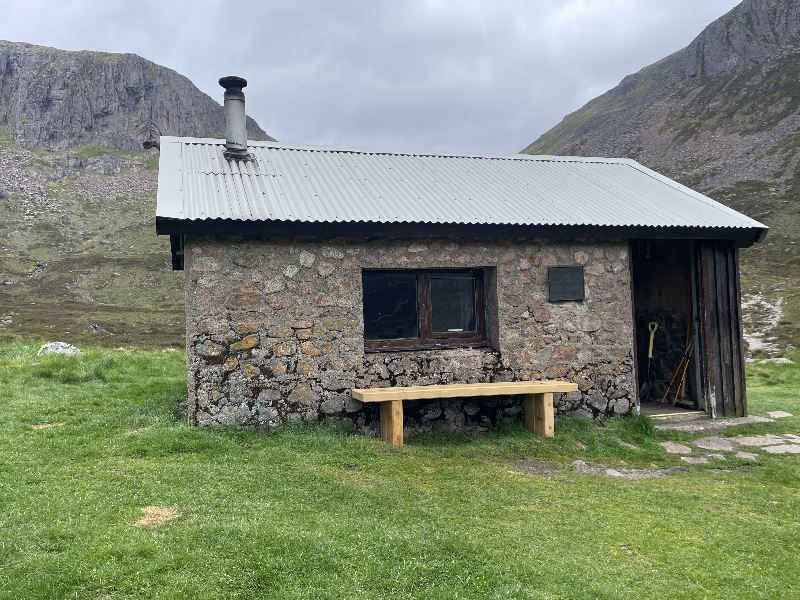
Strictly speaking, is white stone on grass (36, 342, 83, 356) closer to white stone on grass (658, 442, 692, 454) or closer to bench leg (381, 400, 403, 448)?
A: bench leg (381, 400, 403, 448)

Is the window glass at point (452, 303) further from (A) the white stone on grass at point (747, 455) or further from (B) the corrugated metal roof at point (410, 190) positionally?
(A) the white stone on grass at point (747, 455)

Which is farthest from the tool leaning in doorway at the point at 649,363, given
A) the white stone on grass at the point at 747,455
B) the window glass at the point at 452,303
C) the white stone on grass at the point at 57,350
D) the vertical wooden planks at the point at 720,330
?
the white stone on grass at the point at 57,350

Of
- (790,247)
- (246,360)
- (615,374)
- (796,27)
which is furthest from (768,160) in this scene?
(246,360)

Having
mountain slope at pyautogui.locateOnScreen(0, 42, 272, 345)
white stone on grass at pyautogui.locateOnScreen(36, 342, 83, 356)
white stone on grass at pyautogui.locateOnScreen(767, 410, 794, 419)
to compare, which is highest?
mountain slope at pyautogui.locateOnScreen(0, 42, 272, 345)

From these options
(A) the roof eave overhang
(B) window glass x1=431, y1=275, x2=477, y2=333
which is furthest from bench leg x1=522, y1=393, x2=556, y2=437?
(A) the roof eave overhang

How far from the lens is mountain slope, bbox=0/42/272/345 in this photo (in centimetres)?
4319

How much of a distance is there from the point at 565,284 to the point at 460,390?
2296mm

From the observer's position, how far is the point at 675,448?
805 cm

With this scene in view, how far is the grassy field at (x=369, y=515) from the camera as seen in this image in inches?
152

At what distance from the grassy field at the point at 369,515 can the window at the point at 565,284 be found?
165 cm

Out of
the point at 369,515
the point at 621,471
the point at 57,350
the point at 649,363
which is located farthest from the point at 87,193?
A: the point at 369,515

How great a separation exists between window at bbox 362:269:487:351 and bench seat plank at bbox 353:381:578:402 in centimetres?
69

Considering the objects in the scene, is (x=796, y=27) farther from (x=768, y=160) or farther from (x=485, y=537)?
(x=485, y=537)

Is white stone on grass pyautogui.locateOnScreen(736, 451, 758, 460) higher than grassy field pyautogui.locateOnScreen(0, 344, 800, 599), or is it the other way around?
grassy field pyautogui.locateOnScreen(0, 344, 800, 599)
